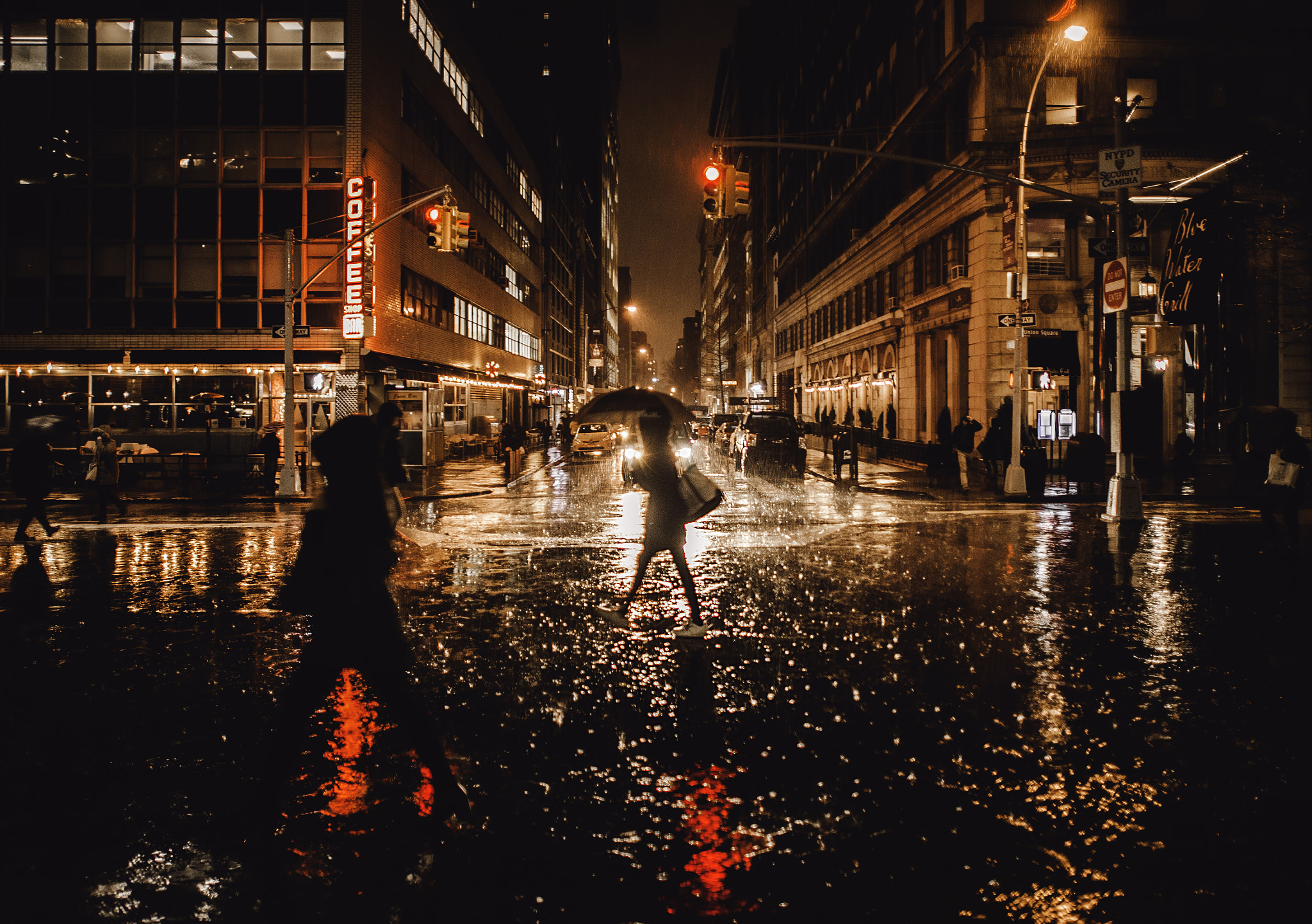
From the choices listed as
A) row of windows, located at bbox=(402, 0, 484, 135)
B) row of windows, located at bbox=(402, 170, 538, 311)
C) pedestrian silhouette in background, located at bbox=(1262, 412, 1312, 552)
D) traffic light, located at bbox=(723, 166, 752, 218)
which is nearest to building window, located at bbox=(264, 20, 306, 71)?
row of windows, located at bbox=(402, 0, 484, 135)

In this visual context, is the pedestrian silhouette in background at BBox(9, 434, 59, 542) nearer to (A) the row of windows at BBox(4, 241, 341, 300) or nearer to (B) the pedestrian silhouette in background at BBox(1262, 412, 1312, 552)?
(B) the pedestrian silhouette in background at BBox(1262, 412, 1312, 552)

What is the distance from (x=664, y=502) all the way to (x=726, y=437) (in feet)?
125

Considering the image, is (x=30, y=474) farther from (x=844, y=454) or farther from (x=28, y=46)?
(x=28, y=46)

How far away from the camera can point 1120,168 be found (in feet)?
56.3

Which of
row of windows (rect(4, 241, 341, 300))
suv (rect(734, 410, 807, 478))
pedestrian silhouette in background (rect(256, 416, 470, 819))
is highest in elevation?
row of windows (rect(4, 241, 341, 300))

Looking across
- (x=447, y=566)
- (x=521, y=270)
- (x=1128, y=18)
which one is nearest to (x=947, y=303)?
(x=1128, y=18)

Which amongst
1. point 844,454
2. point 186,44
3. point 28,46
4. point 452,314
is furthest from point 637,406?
point 452,314

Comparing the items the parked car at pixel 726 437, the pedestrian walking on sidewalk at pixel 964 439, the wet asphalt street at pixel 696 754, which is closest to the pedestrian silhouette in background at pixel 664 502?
the wet asphalt street at pixel 696 754

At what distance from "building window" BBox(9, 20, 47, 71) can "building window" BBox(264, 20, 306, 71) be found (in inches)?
337

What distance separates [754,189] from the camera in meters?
103

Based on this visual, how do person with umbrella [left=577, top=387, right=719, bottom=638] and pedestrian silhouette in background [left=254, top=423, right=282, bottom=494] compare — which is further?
pedestrian silhouette in background [left=254, top=423, right=282, bottom=494]

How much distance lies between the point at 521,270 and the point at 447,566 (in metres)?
56.3

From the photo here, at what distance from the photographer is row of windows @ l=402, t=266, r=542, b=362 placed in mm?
38312

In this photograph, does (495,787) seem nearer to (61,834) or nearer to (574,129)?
(61,834)
